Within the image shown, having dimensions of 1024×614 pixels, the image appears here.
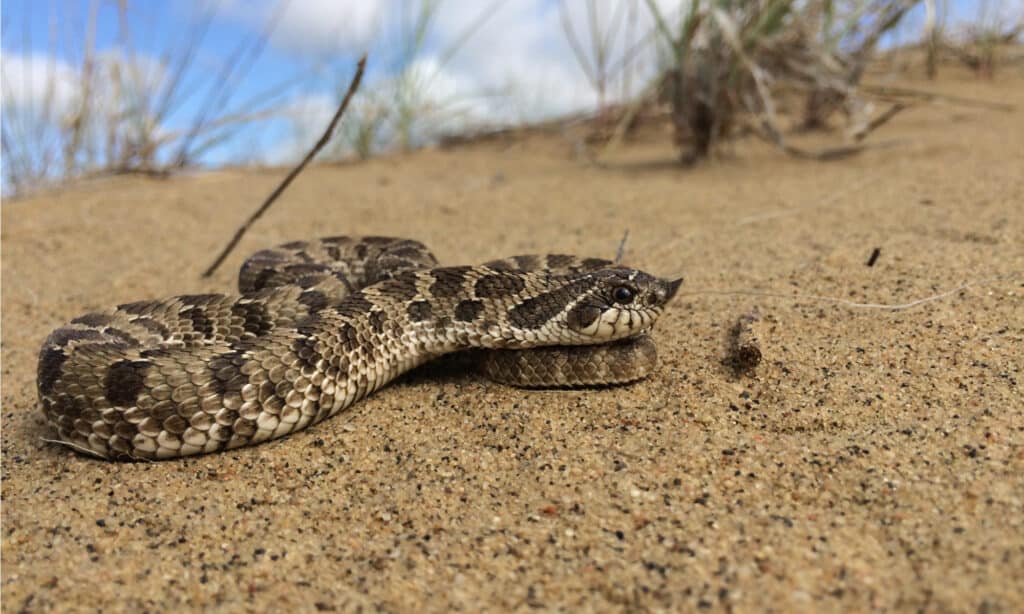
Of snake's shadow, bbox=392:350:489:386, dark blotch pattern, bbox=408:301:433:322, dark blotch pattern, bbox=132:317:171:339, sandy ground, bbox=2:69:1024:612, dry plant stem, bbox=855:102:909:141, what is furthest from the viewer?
dry plant stem, bbox=855:102:909:141

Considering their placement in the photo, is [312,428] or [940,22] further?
[940,22]

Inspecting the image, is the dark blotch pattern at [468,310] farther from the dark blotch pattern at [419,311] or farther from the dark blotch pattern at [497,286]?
the dark blotch pattern at [419,311]

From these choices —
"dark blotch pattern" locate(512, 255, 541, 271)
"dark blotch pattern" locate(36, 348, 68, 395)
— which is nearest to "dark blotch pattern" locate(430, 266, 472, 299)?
"dark blotch pattern" locate(512, 255, 541, 271)

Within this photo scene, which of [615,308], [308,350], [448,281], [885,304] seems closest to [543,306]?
[615,308]

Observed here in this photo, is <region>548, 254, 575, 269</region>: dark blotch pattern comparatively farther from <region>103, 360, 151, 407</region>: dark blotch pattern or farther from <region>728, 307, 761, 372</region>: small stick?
<region>103, 360, 151, 407</region>: dark blotch pattern

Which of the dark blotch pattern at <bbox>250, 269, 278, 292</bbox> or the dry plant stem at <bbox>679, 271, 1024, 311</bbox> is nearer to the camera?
the dry plant stem at <bbox>679, 271, 1024, 311</bbox>

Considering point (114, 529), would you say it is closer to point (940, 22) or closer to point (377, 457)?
point (377, 457)

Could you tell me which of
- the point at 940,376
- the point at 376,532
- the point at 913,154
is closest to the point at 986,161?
the point at 913,154
